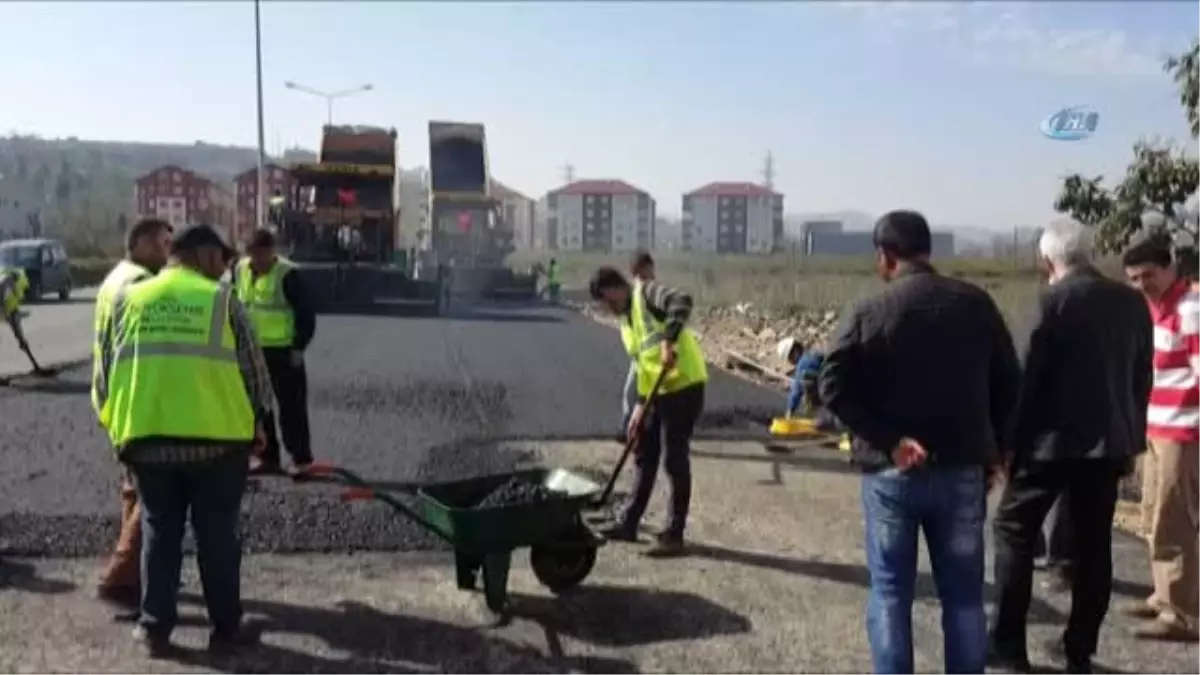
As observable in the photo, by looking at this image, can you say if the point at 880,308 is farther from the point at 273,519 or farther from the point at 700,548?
the point at 273,519

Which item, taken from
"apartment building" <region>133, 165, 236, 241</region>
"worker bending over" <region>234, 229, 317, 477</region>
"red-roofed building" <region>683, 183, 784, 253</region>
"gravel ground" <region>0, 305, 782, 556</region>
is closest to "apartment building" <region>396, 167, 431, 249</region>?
"apartment building" <region>133, 165, 236, 241</region>

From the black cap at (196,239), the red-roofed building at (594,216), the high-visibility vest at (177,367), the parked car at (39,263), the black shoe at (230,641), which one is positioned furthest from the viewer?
the red-roofed building at (594,216)

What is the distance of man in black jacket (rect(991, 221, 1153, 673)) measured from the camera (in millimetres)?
5629

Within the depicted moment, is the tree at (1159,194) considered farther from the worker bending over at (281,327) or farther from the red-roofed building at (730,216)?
the red-roofed building at (730,216)

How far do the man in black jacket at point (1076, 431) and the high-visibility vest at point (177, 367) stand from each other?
3222 mm

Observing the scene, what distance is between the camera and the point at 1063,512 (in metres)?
6.95

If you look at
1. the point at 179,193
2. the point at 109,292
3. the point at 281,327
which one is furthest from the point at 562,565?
the point at 179,193

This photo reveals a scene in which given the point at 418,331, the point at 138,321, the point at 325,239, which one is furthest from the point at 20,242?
the point at 138,321

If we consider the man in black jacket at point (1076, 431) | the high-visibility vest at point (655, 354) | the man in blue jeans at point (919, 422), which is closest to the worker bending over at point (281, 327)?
the high-visibility vest at point (655, 354)

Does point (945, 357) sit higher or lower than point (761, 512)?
higher

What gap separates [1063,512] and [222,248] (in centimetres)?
420

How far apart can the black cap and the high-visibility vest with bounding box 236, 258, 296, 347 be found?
3.49 metres

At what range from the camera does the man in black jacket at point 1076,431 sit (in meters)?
5.63

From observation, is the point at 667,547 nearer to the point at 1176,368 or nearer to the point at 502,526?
the point at 502,526
